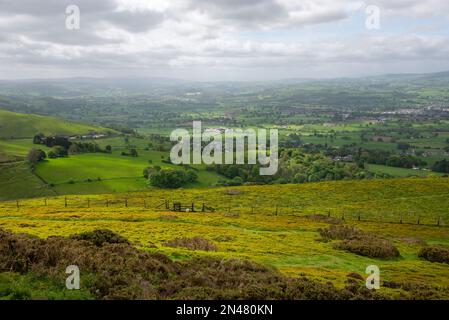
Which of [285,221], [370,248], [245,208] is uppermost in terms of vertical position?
[370,248]

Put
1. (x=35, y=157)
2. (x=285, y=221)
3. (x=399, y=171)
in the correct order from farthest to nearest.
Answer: (x=399, y=171), (x=35, y=157), (x=285, y=221)

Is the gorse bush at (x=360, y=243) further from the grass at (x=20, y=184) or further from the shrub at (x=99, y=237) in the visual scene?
the grass at (x=20, y=184)

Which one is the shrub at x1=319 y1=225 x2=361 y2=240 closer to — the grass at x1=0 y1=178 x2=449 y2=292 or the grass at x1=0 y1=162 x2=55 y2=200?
the grass at x1=0 y1=178 x2=449 y2=292

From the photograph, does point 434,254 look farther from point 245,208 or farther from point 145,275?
point 245,208

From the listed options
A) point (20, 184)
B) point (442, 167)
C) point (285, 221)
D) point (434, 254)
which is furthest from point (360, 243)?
point (442, 167)

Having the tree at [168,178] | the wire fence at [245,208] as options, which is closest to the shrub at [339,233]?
the wire fence at [245,208]

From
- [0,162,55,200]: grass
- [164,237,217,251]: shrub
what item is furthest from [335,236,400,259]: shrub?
[0,162,55,200]: grass
